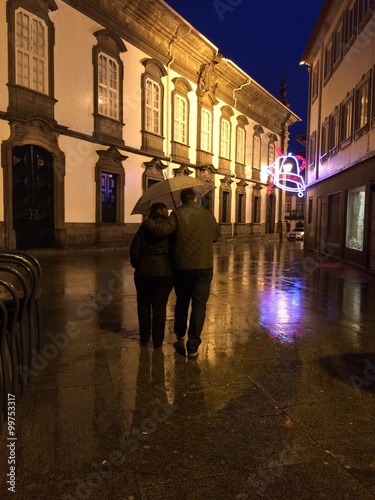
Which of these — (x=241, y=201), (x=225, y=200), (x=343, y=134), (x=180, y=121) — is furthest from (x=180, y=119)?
(x=343, y=134)

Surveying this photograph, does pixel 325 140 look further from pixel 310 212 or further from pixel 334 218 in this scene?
pixel 310 212

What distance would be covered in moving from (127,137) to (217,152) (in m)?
9.84

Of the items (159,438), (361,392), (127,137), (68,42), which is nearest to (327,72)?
(127,137)

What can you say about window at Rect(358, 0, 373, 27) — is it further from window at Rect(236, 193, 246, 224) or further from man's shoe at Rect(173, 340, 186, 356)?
window at Rect(236, 193, 246, 224)

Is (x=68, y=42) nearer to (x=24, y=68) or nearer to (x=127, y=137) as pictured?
(x=24, y=68)

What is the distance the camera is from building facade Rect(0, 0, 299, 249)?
14.8 m

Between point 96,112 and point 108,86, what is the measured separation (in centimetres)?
165

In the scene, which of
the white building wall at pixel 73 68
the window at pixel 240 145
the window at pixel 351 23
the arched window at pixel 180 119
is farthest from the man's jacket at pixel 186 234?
the window at pixel 240 145

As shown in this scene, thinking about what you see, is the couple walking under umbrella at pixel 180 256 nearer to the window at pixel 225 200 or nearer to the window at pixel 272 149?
the window at pixel 225 200

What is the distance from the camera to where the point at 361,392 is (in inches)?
149

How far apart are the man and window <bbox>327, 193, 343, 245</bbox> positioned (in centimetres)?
1348

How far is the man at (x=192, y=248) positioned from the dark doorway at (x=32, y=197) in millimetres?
12124

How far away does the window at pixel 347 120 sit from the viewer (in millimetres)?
15906

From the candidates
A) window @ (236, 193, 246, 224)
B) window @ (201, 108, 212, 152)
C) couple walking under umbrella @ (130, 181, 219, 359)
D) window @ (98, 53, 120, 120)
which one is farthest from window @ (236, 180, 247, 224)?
couple walking under umbrella @ (130, 181, 219, 359)
